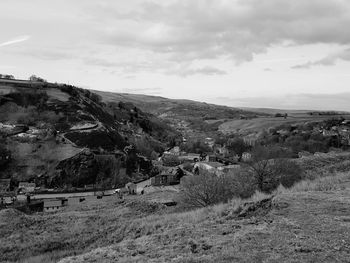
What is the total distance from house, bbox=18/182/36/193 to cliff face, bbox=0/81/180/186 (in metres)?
4.46

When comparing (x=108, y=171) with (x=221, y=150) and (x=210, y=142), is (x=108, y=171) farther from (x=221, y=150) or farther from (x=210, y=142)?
(x=210, y=142)

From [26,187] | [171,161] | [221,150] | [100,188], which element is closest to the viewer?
[26,187]

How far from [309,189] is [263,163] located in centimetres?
1054

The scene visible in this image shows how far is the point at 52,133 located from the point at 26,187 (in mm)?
20309

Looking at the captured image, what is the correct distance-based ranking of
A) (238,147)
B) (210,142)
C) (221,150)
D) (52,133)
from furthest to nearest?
(210,142) → (221,150) → (238,147) → (52,133)

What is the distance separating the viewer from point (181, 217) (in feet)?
51.8

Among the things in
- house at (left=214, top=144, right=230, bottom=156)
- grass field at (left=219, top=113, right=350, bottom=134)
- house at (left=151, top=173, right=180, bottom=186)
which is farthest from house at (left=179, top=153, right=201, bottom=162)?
grass field at (left=219, top=113, right=350, bottom=134)

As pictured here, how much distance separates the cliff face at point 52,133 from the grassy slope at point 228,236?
5414 cm

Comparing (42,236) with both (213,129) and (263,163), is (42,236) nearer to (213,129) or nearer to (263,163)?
(263,163)

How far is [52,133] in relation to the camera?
264 ft

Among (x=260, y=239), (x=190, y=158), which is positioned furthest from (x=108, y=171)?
(x=260, y=239)

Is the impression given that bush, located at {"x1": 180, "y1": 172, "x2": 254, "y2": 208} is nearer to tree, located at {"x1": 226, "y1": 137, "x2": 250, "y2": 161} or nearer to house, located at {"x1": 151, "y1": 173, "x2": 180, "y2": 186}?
Result: house, located at {"x1": 151, "y1": 173, "x2": 180, "y2": 186}

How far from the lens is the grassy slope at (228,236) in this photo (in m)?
9.16

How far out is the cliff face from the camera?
71.5m
